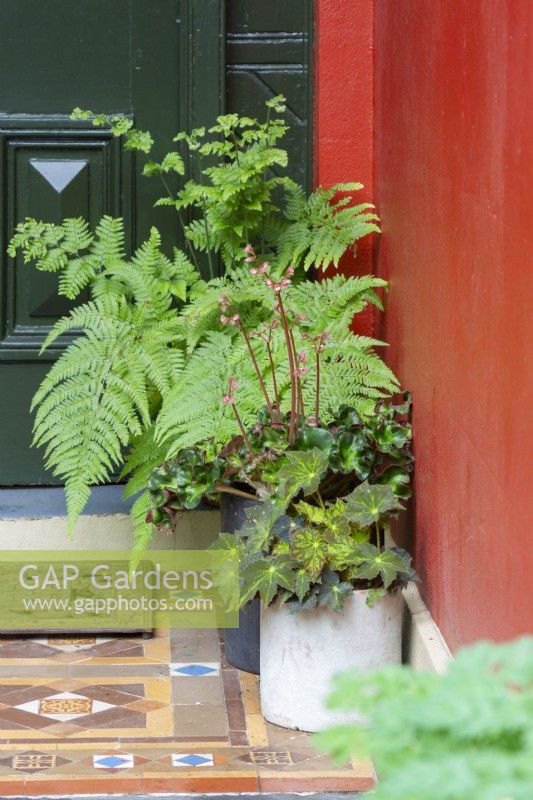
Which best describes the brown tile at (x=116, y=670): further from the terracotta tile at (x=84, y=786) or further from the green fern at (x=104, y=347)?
the terracotta tile at (x=84, y=786)

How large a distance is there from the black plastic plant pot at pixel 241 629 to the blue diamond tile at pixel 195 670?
6 cm

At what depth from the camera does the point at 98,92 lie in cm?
488

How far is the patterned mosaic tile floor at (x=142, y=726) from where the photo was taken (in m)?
3.34

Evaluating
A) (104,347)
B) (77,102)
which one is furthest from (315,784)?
(77,102)

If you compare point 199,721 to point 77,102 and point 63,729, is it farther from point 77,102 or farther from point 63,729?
point 77,102

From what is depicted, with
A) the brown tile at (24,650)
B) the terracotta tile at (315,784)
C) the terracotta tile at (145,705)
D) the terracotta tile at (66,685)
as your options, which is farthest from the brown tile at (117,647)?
the terracotta tile at (315,784)

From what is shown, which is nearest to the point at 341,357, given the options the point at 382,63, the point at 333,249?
the point at 333,249

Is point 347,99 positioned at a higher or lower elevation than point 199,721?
higher

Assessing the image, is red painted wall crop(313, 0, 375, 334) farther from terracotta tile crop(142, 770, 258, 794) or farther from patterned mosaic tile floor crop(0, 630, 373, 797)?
terracotta tile crop(142, 770, 258, 794)

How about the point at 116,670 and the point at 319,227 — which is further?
the point at 319,227
